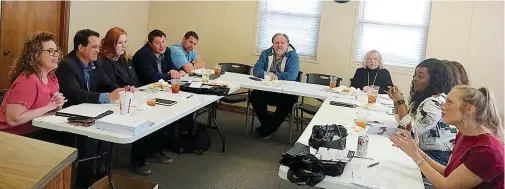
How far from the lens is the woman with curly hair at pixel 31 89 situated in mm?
2722

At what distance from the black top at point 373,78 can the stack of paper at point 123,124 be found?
127 inches

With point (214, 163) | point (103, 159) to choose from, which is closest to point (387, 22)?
point (214, 163)

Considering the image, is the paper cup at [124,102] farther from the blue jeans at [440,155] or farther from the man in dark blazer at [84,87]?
the blue jeans at [440,155]

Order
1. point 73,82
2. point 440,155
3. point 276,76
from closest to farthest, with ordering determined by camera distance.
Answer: point 440,155 → point 73,82 → point 276,76

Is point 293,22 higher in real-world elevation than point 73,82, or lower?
higher

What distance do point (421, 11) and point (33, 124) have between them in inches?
176

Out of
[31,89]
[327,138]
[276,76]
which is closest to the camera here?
[327,138]

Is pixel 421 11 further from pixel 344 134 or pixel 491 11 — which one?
pixel 344 134

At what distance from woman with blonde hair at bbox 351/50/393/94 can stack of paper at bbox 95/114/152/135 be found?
126 inches

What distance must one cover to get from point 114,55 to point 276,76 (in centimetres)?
179

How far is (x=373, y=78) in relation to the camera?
17.5 feet

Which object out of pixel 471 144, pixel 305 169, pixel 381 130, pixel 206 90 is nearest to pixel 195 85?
pixel 206 90

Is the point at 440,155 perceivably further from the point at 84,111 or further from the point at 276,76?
the point at 276,76

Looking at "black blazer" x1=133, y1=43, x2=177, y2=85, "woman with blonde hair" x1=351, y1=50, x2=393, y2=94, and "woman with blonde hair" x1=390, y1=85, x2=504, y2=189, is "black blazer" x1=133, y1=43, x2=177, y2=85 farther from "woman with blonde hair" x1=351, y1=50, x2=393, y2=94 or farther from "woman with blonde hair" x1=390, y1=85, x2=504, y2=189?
"woman with blonde hair" x1=390, y1=85, x2=504, y2=189
